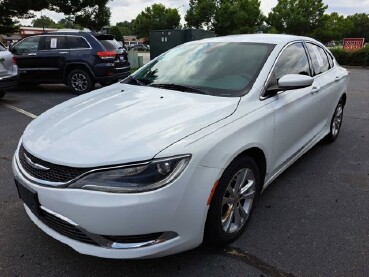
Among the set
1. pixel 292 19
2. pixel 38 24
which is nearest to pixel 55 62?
pixel 292 19

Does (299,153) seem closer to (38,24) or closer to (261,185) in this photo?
(261,185)

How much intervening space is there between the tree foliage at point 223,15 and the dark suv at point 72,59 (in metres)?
39.8

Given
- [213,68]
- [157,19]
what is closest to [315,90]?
[213,68]

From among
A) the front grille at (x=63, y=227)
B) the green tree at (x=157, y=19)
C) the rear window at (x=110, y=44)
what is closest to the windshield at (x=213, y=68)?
the front grille at (x=63, y=227)

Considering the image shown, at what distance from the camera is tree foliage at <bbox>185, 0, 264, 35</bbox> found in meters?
46.7

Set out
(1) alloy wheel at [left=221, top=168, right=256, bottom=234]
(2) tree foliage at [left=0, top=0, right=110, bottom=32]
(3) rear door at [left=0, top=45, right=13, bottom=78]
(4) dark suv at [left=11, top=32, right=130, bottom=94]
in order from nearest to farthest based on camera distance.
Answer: (1) alloy wheel at [left=221, top=168, right=256, bottom=234] → (3) rear door at [left=0, top=45, right=13, bottom=78] → (4) dark suv at [left=11, top=32, right=130, bottom=94] → (2) tree foliage at [left=0, top=0, right=110, bottom=32]

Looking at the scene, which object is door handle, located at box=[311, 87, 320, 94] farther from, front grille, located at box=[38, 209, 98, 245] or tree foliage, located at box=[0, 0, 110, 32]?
tree foliage, located at box=[0, 0, 110, 32]

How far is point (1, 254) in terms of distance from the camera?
2.62 m

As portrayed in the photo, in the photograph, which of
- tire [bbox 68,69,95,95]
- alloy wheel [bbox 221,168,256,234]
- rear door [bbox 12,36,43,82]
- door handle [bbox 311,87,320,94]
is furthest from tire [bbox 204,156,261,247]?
rear door [bbox 12,36,43,82]

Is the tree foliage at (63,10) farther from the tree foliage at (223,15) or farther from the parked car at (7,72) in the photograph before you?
the tree foliage at (223,15)

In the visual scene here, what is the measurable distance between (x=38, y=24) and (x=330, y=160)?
111 metres

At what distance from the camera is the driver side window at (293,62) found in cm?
Result: 331

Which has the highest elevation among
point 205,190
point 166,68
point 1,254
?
point 166,68

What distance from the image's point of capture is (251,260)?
8.35ft
